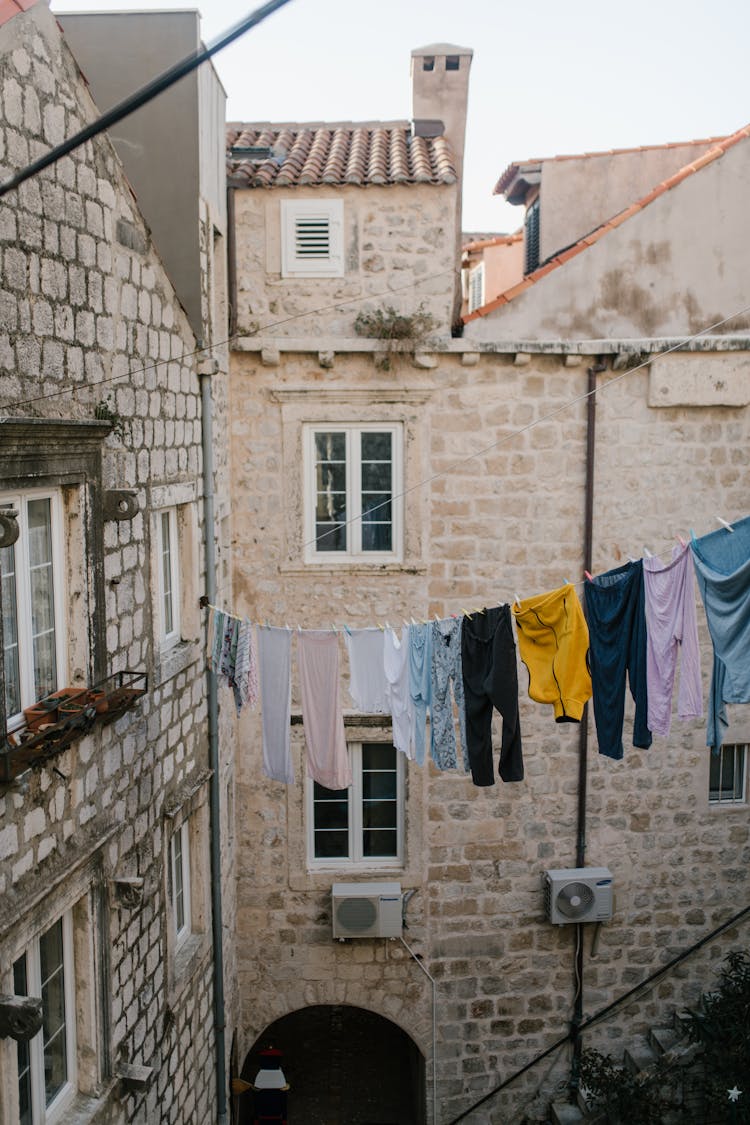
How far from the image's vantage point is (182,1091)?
9.00 m

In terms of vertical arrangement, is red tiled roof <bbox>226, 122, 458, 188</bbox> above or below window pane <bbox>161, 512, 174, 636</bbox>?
above

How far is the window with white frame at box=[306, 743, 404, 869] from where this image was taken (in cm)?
1116

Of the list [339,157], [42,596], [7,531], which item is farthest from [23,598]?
[339,157]

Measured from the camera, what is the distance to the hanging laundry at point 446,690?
26.4 feet

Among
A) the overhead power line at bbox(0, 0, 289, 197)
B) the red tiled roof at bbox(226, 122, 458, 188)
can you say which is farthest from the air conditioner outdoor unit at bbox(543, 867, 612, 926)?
the overhead power line at bbox(0, 0, 289, 197)

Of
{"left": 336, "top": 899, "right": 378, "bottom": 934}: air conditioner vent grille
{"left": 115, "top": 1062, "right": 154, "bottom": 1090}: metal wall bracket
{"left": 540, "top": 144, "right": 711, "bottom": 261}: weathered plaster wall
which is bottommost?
{"left": 336, "top": 899, "right": 378, "bottom": 934}: air conditioner vent grille

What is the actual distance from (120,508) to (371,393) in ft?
13.5

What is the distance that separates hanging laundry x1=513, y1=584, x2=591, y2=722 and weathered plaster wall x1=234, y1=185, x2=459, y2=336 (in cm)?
409

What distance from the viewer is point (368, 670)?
865 cm

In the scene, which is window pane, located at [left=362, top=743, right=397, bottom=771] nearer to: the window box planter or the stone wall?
the stone wall

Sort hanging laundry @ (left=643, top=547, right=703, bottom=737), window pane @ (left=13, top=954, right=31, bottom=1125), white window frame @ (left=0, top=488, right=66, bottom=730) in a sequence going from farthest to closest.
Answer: hanging laundry @ (left=643, top=547, right=703, bottom=737) < window pane @ (left=13, top=954, right=31, bottom=1125) < white window frame @ (left=0, top=488, right=66, bottom=730)

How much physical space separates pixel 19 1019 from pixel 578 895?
7.19m

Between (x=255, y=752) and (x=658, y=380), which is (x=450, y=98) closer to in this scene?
(x=658, y=380)

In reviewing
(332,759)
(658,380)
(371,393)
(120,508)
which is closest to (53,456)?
(120,508)
